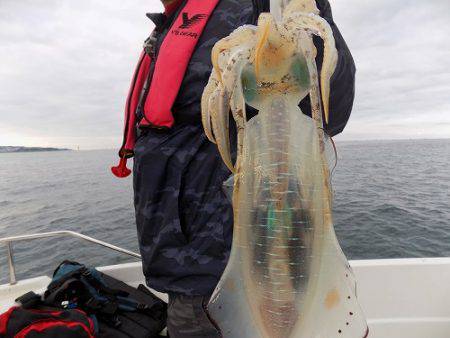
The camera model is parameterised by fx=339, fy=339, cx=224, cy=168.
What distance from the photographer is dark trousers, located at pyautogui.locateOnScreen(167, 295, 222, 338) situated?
207cm

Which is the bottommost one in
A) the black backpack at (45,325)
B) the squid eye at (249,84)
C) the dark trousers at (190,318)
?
the black backpack at (45,325)

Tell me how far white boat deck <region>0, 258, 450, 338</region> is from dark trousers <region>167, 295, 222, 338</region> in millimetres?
2211

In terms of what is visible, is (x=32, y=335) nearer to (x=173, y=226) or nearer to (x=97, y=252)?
(x=173, y=226)

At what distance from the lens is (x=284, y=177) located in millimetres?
1063

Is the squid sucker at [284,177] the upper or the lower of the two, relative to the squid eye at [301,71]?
lower

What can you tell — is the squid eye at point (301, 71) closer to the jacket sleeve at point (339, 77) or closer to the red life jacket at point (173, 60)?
the jacket sleeve at point (339, 77)

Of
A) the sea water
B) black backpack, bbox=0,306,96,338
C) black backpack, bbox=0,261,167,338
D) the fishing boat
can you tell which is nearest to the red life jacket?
black backpack, bbox=0,306,96,338

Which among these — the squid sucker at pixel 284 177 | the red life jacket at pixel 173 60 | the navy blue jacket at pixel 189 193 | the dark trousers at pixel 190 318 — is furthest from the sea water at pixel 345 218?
the squid sucker at pixel 284 177

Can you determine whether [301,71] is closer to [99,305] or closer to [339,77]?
[339,77]

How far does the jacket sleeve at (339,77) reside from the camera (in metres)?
1.37

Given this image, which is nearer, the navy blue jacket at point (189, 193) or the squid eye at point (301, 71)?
the squid eye at point (301, 71)

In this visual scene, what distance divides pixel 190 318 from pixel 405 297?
9.13ft

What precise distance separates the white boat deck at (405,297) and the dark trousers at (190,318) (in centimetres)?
221

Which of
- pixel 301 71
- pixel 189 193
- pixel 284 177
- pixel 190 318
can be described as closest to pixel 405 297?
pixel 190 318
